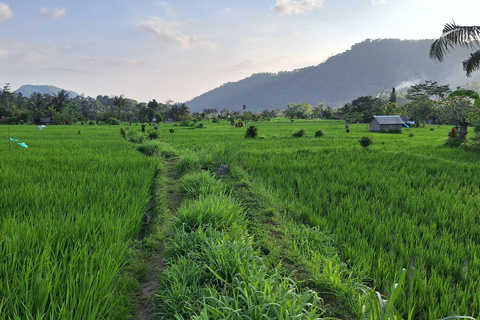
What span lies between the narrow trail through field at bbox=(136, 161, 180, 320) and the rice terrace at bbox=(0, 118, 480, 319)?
0.07 ft

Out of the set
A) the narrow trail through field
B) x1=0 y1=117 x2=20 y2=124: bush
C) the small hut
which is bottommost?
the narrow trail through field

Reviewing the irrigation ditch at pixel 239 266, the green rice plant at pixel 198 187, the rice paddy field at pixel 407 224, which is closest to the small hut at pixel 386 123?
the rice paddy field at pixel 407 224

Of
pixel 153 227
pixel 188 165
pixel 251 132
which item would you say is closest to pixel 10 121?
pixel 251 132

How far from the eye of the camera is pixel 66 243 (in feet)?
7.65

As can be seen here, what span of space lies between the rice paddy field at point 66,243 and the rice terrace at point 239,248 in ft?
0.05

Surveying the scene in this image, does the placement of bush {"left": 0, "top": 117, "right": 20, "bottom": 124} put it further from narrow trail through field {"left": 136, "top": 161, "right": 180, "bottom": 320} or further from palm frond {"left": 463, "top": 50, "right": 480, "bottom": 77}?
palm frond {"left": 463, "top": 50, "right": 480, "bottom": 77}

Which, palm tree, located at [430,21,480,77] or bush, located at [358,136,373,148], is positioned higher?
palm tree, located at [430,21,480,77]

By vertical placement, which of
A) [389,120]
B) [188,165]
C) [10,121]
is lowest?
[188,165]

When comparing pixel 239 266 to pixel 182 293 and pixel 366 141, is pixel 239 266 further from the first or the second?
pixel 366 141

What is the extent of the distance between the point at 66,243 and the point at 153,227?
1.23 meters

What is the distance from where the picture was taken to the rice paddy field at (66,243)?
1.54m

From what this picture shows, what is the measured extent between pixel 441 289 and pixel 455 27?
12739mm

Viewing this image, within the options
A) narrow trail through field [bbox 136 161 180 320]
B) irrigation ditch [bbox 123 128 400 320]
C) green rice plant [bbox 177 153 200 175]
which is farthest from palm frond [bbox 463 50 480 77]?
narrow trail through field [bbox 136 161 180 320]

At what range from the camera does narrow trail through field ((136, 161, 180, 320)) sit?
2043 millimetres
